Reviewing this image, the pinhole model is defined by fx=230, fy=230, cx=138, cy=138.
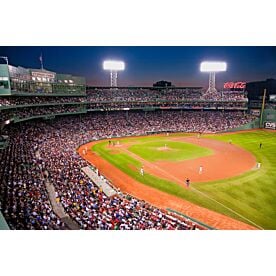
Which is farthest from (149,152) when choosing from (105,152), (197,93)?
(197,93)

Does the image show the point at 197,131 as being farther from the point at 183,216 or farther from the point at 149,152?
the point at 183,216

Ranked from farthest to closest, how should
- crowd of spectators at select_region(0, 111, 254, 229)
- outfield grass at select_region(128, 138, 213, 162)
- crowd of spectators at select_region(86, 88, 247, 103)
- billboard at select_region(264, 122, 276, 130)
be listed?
crowd of spectators at select_region(86, 88, 247, 103) → billboard at select_region(264, 122, 276, 130) → outfield grass at select_region(128, 138, 213, 162) → crowd of spectators at select_region(0, 111, 254, 229)

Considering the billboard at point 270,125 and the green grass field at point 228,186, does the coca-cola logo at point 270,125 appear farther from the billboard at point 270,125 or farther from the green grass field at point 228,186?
the green grass field at point 228,186

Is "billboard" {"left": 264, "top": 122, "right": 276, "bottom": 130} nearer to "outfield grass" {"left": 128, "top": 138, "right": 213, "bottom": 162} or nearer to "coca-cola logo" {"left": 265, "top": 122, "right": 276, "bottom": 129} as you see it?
"coca-cola logo" {"left": 265, "top": 122, "right": 276, "bottom": 129}

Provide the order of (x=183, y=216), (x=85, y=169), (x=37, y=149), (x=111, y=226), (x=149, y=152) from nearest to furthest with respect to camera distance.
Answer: (x=111, y=226)
(x=183, y=216)
(x=85, y=169)
(x=37, y=149)
(x=149, y=152)

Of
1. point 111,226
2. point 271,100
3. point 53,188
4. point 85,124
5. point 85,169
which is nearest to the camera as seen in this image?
point 111,226

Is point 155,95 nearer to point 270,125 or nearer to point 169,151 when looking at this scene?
point 270,125

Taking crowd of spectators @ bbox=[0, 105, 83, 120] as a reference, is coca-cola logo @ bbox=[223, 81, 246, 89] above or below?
above

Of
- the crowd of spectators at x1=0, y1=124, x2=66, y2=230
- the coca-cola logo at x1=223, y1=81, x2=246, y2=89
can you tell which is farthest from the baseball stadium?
the coca-cola logo at x1=223, y1=81, x2=246, y2=89
